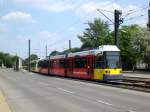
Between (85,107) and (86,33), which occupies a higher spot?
(86,33)

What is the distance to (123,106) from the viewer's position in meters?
18.5

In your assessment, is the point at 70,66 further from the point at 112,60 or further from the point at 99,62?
the point at 112,60

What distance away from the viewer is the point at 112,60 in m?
39.7

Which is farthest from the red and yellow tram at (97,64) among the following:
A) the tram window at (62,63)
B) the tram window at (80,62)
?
the tram window at (62,63)

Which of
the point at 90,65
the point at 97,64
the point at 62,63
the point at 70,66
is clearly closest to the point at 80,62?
the point at 90,65

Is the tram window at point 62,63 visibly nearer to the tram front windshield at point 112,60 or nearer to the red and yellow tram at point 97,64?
the red and yellow tram at point 97,64

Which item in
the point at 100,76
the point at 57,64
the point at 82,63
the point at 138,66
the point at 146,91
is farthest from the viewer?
the point at 138,66

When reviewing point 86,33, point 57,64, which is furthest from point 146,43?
point 86,33

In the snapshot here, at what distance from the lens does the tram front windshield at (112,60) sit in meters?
39.2

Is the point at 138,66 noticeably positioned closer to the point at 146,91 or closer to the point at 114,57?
the point at 114,57

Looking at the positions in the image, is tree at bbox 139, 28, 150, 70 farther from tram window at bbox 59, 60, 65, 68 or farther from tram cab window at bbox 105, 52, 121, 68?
tram cab window at bbox 105, 52, 121, 68

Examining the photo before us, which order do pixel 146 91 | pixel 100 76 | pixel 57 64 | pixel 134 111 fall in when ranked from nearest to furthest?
pixel 134 111, pixel 146 91, pixel 100 76, pixel 57 64

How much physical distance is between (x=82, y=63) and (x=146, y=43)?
46805 mm

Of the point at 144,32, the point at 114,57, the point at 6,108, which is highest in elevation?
the point at 144,32
